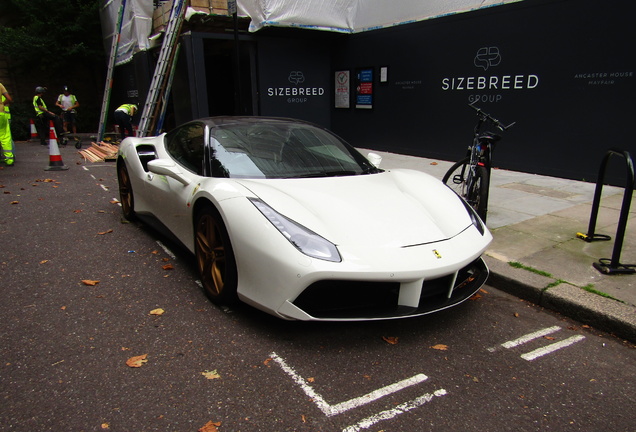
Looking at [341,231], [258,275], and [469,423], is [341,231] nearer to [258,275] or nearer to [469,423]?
[258,275]

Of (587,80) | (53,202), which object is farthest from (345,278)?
(587,80)

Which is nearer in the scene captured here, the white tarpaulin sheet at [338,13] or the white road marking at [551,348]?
the white road marking at [551,348]

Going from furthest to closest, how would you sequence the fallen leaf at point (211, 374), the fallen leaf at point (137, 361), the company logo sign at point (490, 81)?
the company logo sign at point (490, 81) → the fallen leaf at point (137, 361) → the fallen leaf at point (211, 374)

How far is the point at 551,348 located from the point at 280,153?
243 cm

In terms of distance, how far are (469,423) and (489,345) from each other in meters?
0.80

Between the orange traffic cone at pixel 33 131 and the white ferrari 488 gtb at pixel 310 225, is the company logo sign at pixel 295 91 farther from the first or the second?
the orange traffic cone at pixel 33 131

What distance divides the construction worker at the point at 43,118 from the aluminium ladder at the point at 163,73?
3933 mm

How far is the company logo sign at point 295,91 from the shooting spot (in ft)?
A: 38.9

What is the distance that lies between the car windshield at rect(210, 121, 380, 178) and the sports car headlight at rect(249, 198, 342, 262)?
775 mm

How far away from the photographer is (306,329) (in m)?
2.87

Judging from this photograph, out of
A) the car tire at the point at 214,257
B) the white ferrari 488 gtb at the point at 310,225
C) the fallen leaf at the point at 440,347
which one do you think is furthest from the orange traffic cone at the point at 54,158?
the fallen leaf at the point at 440,347

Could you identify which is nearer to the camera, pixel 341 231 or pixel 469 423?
pixel 469 423

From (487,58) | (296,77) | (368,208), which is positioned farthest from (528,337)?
(296,77)

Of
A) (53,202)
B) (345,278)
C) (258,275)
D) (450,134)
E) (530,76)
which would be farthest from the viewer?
(450,134)
